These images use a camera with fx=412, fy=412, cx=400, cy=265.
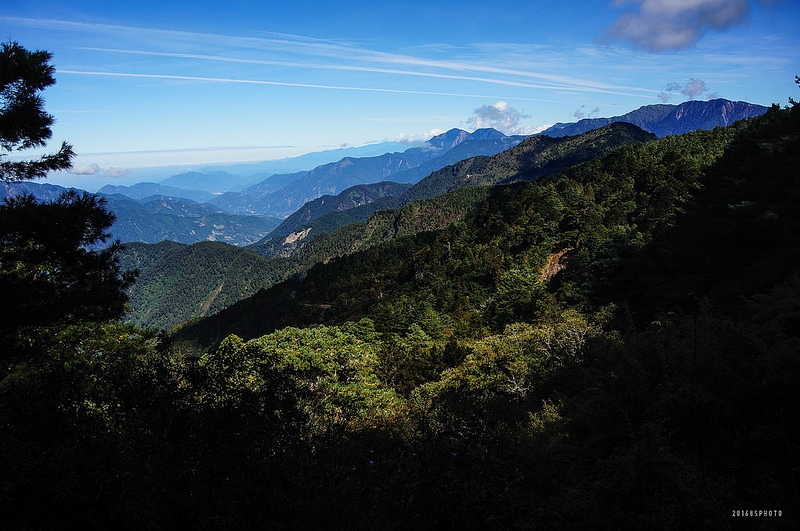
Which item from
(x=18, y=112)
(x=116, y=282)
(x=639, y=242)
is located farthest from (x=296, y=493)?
(x=639, y=242)

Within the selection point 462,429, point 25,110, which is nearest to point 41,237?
point 25,110

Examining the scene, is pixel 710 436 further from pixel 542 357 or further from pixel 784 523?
pixel 542 357

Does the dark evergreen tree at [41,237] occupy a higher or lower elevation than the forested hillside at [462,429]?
higher

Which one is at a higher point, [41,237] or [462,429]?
[41,237]

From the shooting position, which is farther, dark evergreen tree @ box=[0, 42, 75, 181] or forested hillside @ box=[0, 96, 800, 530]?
dark evergreen tree @ box=[0, 42, 75, 181]

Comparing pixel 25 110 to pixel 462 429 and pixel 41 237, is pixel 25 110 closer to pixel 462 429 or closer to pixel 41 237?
pixel 41 237

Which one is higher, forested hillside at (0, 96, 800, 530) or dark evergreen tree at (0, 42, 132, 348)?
dark evergreen tree at (0, 42, 132, 348)

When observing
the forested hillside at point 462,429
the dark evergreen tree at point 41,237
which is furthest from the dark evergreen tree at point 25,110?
the forested hillside at point 462,429

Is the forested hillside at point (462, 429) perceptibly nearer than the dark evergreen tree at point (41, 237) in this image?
Yes

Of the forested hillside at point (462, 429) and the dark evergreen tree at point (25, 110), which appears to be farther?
the dark evergreen tree at point (25, 110)

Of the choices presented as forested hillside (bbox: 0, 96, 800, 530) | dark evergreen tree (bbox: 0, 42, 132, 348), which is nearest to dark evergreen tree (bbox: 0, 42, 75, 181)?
dark evergreen tree (bbox: 0, 42, 132, 348)

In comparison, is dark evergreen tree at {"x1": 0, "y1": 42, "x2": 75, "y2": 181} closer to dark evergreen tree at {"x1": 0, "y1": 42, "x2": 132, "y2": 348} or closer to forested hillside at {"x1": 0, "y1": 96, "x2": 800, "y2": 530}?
dark evergreen tree at {"x1": 0, "y1": 42, "x2": 132, "y2": 348}

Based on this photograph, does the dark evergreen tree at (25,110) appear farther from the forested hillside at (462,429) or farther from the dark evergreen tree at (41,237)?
the forested hillside at (462,429)

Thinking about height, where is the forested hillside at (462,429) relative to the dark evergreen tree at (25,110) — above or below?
below
